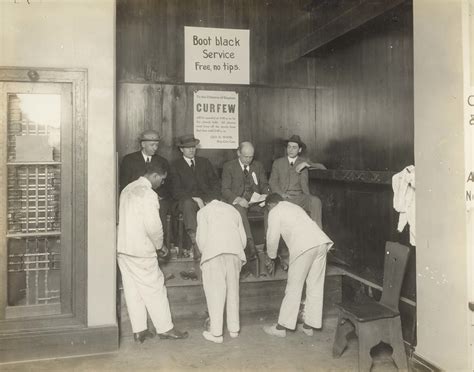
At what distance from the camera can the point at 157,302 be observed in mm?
4195

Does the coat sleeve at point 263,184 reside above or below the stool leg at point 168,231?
above

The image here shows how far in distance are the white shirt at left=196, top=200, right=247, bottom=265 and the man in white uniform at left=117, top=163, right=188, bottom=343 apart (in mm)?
424

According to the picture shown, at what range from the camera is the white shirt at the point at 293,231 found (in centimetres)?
429

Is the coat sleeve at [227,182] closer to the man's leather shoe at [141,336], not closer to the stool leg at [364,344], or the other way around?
the man's leather shoe at [141,336]

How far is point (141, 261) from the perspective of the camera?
4172 mm

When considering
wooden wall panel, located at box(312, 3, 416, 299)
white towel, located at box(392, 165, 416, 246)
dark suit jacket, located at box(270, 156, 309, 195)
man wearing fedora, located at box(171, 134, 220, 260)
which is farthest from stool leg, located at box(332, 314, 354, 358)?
dark suit jacket, located at box(270, 156, 309, 195)

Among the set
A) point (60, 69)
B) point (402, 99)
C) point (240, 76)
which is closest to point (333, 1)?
point (240, 76)

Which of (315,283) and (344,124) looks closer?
(315,283)

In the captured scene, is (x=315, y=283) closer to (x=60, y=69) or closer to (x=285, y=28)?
(x=60, y=69)

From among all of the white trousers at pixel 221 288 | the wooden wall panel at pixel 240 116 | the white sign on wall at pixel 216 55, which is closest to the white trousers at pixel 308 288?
the white trousers at pixel 221 288

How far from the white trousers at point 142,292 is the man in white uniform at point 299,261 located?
1071 millimetres

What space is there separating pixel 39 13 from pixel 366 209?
391 cm

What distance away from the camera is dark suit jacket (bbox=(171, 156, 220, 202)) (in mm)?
5730

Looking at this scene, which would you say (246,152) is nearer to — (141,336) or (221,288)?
(221,288)
